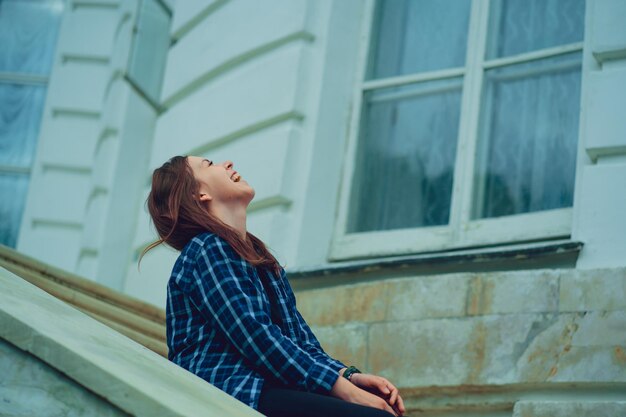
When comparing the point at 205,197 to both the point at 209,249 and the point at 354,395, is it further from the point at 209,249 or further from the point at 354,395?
the point at 354,395

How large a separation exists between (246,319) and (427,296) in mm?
1898

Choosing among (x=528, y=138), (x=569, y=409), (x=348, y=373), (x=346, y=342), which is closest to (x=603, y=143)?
(x=528, y=138)

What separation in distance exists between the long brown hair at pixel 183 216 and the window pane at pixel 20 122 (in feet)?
21.1

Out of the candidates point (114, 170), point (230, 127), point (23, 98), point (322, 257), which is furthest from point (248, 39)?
point (23, 98)

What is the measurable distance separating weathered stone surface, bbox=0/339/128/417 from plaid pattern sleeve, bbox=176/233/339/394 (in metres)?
0.87

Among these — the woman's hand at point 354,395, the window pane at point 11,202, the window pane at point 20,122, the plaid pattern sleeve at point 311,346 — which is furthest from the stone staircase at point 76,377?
the window pane at point 20,122

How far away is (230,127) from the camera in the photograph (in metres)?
6.79

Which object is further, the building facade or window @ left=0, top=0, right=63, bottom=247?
window @ left=0, top=0, right=63, bottom=247

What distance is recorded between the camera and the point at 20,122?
1038cm

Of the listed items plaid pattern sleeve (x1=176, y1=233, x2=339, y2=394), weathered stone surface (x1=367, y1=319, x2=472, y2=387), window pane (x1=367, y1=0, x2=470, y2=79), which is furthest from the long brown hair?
window pane (x1=367, y1=0, x2=470, y2=79)

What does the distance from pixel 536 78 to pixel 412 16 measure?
99 centimetres

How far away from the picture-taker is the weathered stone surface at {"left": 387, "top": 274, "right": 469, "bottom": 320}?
5160 mm

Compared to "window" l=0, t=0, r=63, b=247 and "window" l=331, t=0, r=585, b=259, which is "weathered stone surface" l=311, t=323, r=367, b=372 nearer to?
"window" l=331, t=0, r=585, b=259

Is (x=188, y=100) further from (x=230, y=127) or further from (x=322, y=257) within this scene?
(x=322, y=257)
